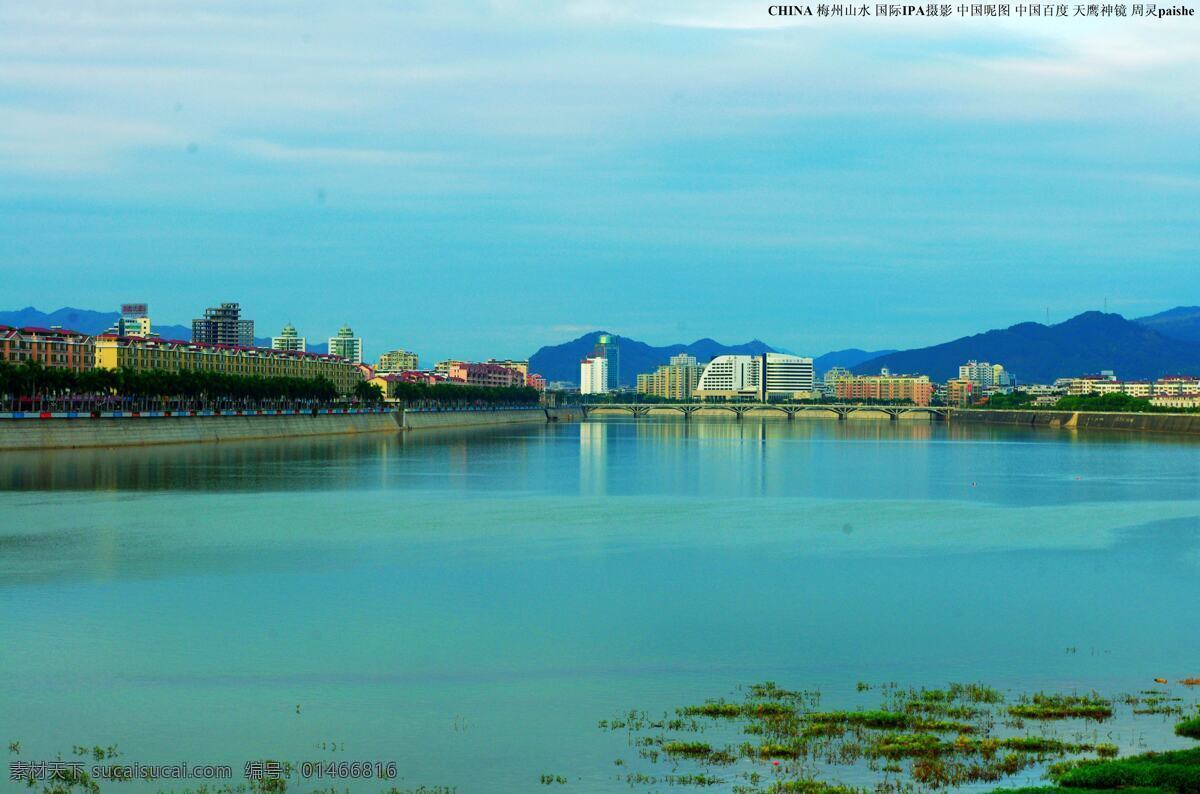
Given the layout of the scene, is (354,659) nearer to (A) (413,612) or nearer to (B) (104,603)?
(A) (413,612)

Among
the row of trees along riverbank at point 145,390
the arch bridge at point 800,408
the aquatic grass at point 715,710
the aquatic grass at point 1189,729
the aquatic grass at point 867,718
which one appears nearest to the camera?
the aquatic grass at point 1189,729

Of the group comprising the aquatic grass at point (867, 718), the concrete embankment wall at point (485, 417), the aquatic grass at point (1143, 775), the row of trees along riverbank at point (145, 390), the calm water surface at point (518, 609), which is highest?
the row of trees along riverbank at point (145, 390)

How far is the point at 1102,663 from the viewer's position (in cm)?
1686

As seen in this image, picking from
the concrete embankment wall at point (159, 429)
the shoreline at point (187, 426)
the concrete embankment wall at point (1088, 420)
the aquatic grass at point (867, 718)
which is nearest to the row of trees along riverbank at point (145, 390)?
the shoreline at point (187, 426)

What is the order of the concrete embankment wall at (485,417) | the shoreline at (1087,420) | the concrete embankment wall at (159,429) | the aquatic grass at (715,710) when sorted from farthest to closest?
the shoreline at (1087,420) < the concrete embankment wall at (485,417) < the concrete embankment wall at (159,429) < the aquatic grass at (715,710)

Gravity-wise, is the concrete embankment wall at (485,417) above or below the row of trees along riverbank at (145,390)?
below

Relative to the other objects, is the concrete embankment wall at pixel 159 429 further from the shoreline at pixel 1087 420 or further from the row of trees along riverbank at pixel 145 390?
the shoreline at pixel 1087 420

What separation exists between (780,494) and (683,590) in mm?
25003

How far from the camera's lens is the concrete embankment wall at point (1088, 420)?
4754 inches

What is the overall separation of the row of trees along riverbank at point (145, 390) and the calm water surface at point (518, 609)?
93.0ft

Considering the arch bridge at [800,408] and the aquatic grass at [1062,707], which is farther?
the arch bridge at [800,408]

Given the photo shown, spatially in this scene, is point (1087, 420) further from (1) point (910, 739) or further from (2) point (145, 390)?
(1) point (910, 739)

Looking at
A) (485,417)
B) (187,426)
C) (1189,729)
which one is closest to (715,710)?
(1189,729)

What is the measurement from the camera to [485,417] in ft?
482
